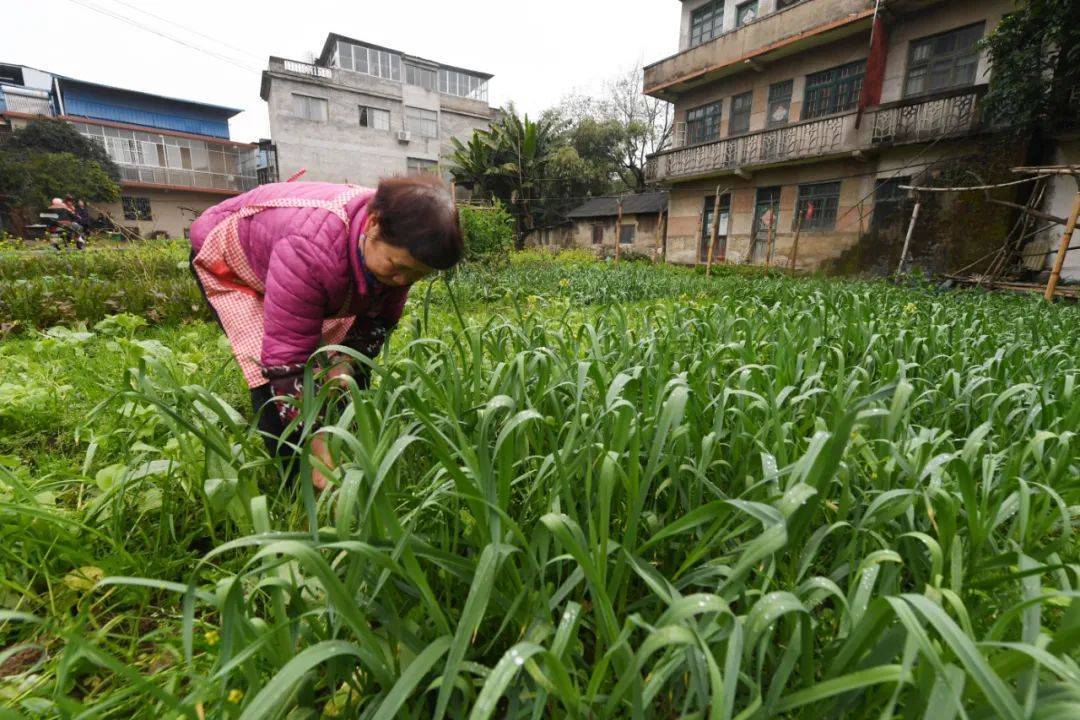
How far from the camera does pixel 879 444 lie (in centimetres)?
126

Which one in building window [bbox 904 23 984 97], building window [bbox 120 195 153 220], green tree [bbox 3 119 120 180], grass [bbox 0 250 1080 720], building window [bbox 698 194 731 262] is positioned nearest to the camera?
grass [bbox 0 250 1080 720]

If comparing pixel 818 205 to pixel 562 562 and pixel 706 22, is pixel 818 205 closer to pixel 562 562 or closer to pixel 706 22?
pixel 706 22

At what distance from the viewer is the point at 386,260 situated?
154 centimetres

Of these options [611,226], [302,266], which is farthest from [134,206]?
[302,266]

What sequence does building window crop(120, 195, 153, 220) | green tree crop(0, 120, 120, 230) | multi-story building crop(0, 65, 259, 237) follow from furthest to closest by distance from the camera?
1. building window crop(120, 195, 153, 220)
2. multi-story building crop(0, 65, 259, 237)
3. green tree crop(0, 120, 120, 230)

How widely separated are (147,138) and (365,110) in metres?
10.4

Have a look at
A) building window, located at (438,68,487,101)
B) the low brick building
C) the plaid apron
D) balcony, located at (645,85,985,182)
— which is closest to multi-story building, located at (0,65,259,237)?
building window, located at (438,68,487,101)

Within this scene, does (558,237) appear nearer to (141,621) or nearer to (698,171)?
→ (698,171)

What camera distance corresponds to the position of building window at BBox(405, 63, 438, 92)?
26.7m

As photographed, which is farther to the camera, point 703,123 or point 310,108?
point 310,108

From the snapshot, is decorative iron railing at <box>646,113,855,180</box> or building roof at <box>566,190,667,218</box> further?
building roof at <box>566,190,667,218</box>

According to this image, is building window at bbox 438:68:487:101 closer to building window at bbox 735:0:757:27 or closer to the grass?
building window at bbox 735:0:757:27

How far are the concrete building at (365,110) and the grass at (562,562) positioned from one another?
22665 millimetres

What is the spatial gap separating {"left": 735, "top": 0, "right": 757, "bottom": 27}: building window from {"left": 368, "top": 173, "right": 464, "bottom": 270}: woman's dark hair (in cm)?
1748
